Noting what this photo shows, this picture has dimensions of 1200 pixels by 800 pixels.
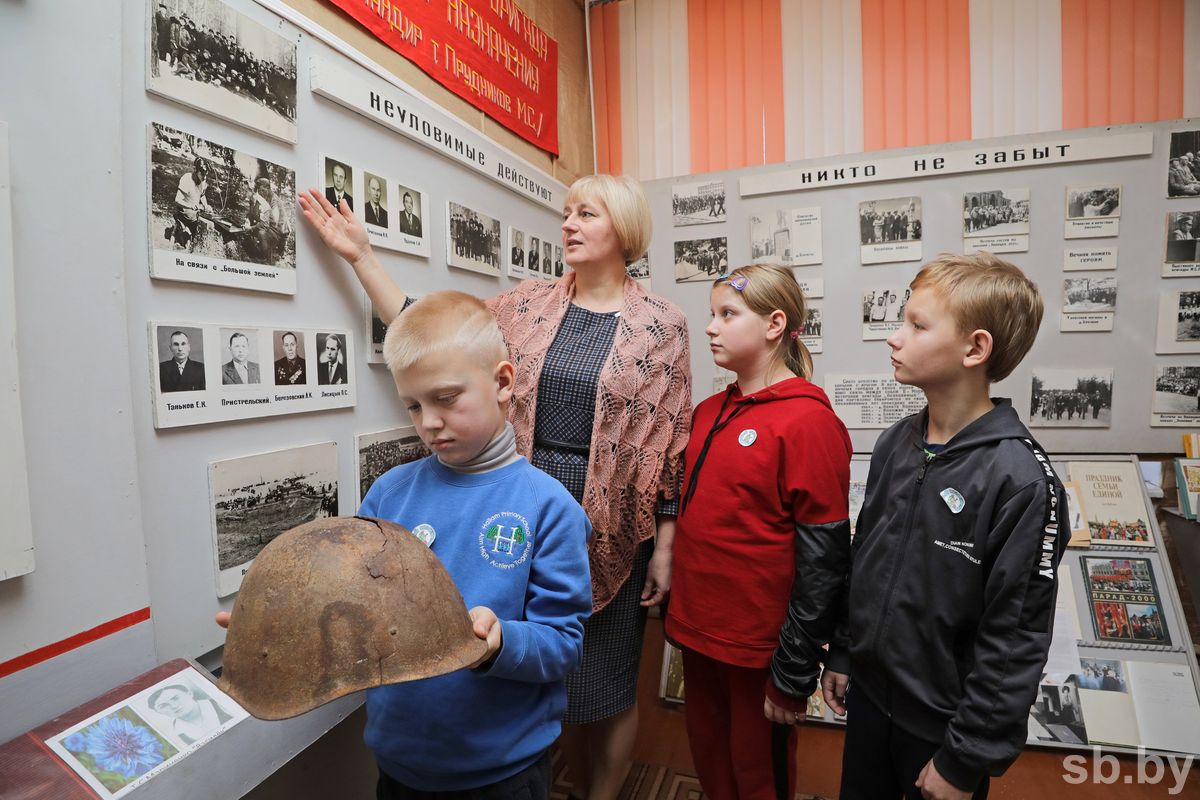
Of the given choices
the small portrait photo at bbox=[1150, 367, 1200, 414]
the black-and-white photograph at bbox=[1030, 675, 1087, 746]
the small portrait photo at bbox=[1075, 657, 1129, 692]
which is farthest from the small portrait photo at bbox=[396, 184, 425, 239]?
the small portrait photo at bbox=[1150, 367, 1200, 414]

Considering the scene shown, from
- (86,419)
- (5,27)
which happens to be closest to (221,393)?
(86,419)

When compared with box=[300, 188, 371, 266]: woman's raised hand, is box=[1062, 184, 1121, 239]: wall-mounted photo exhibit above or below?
above

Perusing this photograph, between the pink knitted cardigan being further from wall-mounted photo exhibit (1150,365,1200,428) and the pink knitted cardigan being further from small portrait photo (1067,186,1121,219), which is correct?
wall-mounted photo exhibit (1150,365,1200,428)

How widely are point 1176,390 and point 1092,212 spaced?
81cm

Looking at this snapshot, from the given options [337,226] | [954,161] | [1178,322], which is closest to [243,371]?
[337,226]

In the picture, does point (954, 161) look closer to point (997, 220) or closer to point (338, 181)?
point (997, 220)

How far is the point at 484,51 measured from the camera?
2184mm

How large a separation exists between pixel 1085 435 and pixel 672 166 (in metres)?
2.26

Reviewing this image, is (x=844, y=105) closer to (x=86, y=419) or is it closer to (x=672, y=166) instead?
(x=672, y=166)

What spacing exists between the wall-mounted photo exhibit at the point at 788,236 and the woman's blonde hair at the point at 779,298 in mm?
1230

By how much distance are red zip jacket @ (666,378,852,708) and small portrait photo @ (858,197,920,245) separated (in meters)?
1.51

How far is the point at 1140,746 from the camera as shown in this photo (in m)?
2.09

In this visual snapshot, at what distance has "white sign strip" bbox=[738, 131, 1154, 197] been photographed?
2441mm

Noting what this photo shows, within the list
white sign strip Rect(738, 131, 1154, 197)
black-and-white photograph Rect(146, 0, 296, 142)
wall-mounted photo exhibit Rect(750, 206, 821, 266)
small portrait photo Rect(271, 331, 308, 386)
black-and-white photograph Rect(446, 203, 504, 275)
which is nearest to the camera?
black-and-white photograph Rect(146, 0, 296, 142)
